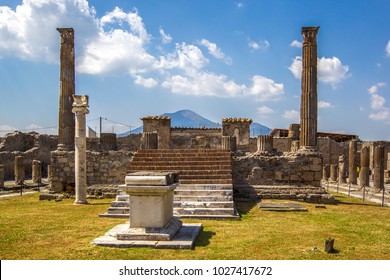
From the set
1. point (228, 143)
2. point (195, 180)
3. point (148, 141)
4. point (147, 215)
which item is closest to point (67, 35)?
point (148, 141)

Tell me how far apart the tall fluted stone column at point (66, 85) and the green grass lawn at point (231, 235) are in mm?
5025

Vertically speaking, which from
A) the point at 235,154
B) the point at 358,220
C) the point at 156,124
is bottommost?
the point at 358,220

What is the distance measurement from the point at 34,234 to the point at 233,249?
15.3ft

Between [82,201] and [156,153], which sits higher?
[156,153]

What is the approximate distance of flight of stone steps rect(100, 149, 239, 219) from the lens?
11445 millimetres

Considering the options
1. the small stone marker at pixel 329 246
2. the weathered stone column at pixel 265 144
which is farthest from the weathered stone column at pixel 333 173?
the small stone marker at pixel 329 246

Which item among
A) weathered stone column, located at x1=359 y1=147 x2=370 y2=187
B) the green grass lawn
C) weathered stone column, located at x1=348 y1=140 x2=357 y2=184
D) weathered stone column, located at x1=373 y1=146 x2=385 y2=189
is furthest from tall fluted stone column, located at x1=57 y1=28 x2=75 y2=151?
weathered stone column, located at x1=348 y1=140 x2=357 y2=184

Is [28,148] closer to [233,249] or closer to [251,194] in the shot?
[251,194]

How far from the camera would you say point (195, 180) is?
1395 centimetres

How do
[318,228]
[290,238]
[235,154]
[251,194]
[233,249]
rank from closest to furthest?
[233,249], [290,238], [318,228], [251,194], [235,154]

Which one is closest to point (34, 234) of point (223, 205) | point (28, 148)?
point (223, 205)

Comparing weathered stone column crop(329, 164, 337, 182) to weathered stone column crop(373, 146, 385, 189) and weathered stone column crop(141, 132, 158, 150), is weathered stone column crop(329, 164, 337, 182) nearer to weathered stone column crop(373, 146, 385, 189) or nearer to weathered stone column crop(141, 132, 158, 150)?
weathered stone column crop(373, 146, 385, 189)

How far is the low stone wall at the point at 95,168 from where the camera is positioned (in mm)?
16656

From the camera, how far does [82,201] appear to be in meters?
14.5
